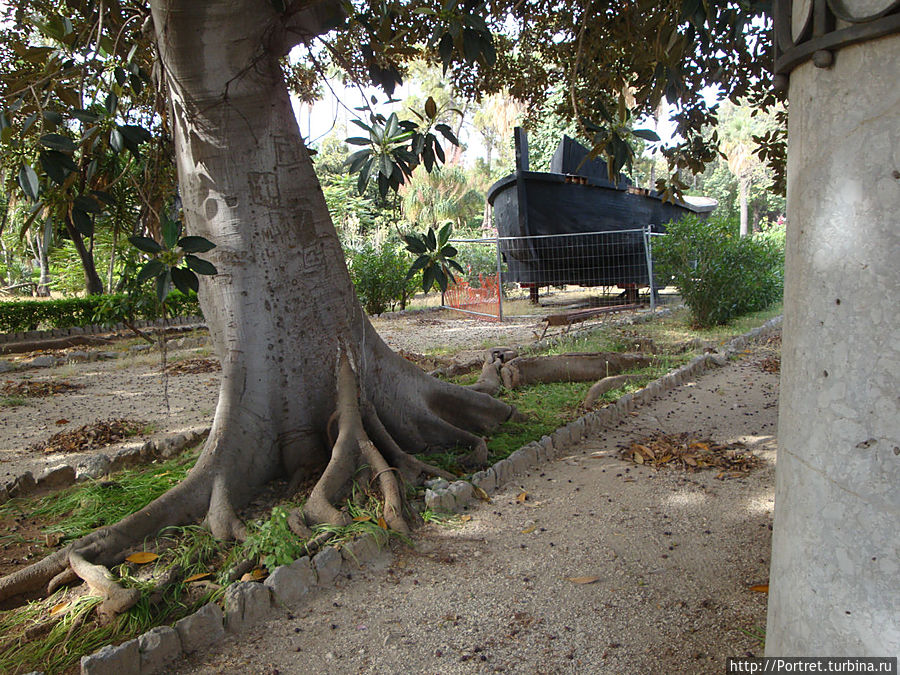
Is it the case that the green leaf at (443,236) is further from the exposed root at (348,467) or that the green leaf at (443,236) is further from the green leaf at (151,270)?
the green leaf at (151,270)

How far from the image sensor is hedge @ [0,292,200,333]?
39.5 feet

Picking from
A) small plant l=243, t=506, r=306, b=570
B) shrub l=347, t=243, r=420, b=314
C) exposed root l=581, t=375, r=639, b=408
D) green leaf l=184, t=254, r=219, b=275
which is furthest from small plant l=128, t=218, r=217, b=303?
shrub l=347, t=243, r=420, b=314

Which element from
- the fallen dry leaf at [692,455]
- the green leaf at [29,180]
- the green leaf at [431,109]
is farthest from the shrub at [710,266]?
the green leaf at [29,180]

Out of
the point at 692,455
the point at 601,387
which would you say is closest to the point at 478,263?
the point at 601,387

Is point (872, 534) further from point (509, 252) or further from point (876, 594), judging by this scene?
point (509, 252)

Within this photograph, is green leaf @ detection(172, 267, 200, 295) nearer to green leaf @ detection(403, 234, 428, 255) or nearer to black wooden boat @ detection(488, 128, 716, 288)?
green leaf @ detection(403, 234, 428, 255)

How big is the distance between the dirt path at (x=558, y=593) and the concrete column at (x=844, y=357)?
103 centimetres

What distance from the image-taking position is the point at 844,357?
1.17 m

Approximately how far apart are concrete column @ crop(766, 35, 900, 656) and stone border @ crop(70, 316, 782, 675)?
200cm

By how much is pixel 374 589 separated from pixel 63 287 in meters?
19.7

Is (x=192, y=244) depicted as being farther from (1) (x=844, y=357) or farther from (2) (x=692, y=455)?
(2) (x=692, y=455)

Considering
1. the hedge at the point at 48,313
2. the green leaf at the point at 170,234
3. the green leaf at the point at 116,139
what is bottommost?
the hedge at the point at 48,313

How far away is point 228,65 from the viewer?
342 centimetres

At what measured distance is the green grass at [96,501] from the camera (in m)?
3.36
